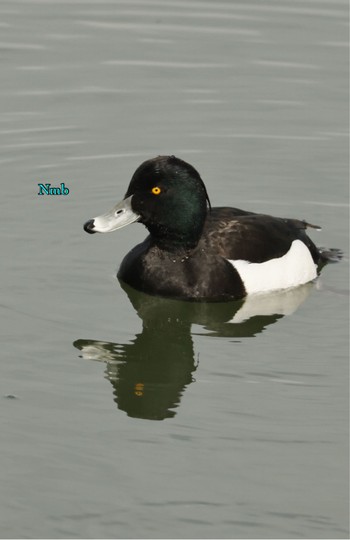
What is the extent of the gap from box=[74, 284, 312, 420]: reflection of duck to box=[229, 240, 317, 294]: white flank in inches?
3.6

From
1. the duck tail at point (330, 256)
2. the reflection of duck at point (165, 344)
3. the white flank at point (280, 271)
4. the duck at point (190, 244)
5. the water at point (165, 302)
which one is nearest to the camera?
the water at point (165, 302)

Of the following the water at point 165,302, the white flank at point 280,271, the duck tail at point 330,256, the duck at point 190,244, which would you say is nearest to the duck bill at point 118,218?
the duck at point 190,244

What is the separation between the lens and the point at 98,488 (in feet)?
26.5

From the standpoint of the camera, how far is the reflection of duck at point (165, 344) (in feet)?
31.8

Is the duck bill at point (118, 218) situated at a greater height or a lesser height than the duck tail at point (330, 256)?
greater

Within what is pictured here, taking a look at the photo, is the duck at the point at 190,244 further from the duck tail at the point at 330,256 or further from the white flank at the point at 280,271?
the duck tail at the point at 330,256

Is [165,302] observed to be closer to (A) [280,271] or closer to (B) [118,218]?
(B) [118,218]

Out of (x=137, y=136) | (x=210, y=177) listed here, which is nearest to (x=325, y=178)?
(x=210, y=177)

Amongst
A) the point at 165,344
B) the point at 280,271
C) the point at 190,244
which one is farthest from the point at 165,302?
the point at 280,271

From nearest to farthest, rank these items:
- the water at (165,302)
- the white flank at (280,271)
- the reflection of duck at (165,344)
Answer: the water at (165,302), the reflection of duck at (165,344), the white flank at (280,271)

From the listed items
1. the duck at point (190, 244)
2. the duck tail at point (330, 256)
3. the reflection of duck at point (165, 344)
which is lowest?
the reflection of duck at point (165, 344)

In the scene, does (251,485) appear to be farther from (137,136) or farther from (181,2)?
(181,2)

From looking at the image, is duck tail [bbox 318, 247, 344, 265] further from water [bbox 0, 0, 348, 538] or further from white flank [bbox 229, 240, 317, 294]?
white flank [bbox 229, 240, 317, 294]

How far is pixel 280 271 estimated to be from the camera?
40.0ft
